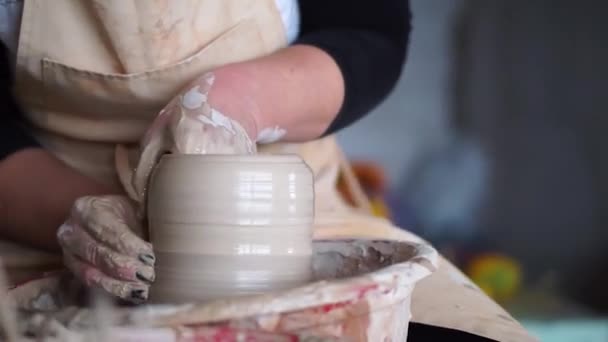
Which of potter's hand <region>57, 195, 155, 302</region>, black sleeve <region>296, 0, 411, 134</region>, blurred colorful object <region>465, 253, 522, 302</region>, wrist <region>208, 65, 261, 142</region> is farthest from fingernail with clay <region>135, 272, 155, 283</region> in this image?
blurred colorful object <region>465, 253, 522, 302</region>

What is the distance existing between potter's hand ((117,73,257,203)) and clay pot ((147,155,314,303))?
0.02 meters

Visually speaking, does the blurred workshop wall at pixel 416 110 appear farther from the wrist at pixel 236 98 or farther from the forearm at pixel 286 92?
the wrist at pixel 236 98

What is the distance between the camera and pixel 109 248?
54cm

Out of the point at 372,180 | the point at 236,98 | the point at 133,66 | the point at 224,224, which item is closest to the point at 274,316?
the point at 224,224

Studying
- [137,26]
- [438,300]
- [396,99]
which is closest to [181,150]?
[137,26]

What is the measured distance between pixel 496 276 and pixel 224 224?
5.26ft

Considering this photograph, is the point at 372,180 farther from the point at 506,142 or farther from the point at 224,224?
the point at 224,224

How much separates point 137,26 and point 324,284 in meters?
0.39

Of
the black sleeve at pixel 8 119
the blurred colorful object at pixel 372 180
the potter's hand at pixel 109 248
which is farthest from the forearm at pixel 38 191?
the blurred colorful object at pixel 372 180

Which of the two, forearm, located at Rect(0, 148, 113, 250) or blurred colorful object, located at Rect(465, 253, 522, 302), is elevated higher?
forearm, located at Rect(0, 148, 113, 250)

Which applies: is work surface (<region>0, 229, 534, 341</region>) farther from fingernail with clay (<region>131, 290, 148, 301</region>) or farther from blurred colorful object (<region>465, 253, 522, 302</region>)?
blurred colorful object (<region>465, 253, 522, 302</region>)

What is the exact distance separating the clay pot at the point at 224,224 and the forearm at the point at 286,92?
96 mm

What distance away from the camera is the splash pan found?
404mm

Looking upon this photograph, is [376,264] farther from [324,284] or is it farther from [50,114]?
[50,114]
